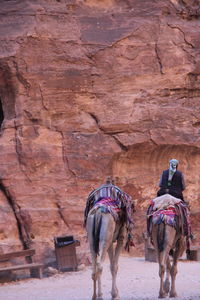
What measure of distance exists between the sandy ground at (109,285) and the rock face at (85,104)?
6.57ft

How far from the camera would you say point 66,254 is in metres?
16.4

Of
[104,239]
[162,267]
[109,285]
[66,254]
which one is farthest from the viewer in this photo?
[66,254]

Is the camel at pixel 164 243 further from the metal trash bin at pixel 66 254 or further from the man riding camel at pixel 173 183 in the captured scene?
the metal trash bin at pixel 66 254

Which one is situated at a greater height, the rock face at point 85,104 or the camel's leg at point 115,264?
the rock face at point 85,104

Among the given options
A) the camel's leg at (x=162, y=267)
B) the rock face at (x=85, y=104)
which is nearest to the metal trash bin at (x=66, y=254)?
the rock face at (x=85, y=104)

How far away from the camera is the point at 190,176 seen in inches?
786

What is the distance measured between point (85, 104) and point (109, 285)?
6258mm

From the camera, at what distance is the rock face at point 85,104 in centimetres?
1797

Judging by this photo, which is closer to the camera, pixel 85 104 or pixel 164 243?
pixel 164 243

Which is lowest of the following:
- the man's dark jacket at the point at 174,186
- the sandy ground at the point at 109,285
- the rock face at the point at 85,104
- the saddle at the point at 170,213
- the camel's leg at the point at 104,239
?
the sandy ground at the point at 109,285

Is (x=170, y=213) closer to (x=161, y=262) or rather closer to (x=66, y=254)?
(x=161, y=262)

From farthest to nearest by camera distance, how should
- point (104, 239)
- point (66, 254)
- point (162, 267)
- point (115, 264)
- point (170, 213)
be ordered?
point (66, 254), point (115, 264), point (170, 213), point (162, 267), point (104, 239)

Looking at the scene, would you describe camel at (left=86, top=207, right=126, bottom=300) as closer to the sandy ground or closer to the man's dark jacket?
the sandy ground

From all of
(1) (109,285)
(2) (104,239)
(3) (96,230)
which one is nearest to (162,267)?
(2) (104,239)
